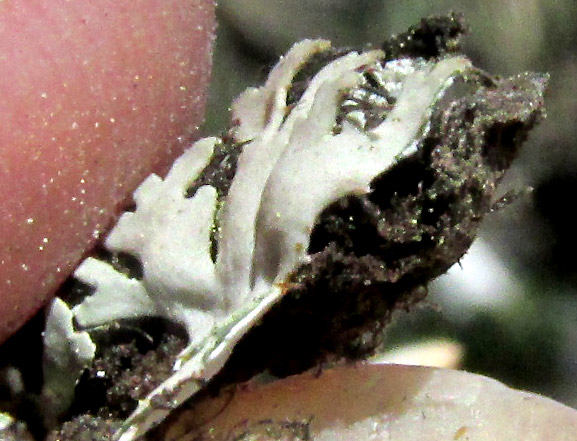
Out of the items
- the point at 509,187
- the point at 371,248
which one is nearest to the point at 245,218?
the point at 371,248

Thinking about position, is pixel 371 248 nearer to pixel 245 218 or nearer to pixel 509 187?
pixel 245 218

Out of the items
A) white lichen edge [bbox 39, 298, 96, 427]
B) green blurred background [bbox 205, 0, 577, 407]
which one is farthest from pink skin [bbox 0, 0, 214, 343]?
green blurred background [bbox 205, 0, 577, 407]

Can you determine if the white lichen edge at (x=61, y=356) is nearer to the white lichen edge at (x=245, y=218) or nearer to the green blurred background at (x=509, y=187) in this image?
the white lichen edge at (x=245, y=218)

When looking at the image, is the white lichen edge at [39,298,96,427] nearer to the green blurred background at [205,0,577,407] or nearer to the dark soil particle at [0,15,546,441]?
the dark soil particle at [0,15,546,441]

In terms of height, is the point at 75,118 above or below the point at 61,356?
above

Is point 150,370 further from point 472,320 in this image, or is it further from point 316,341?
point 472,320

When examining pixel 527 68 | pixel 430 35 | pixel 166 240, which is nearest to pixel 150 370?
pixel 166 240
